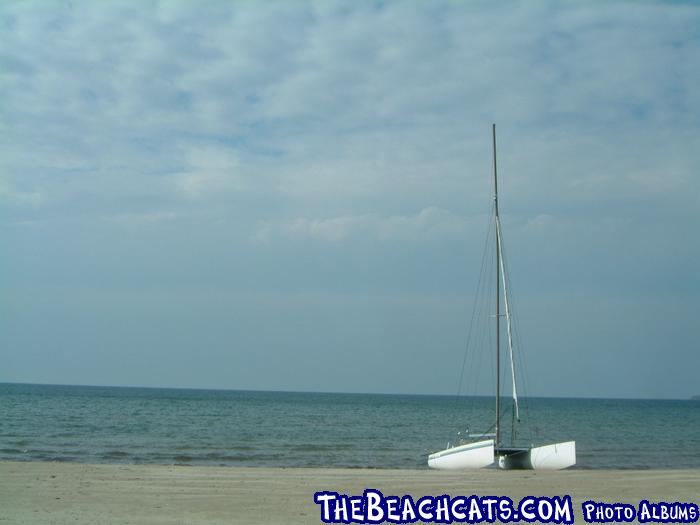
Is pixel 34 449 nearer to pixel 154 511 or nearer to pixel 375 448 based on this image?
pixel 375 448

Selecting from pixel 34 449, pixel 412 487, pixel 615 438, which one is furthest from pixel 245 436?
pixel 412 487

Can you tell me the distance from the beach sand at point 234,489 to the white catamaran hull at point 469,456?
2.03m

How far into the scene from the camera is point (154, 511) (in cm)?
1539

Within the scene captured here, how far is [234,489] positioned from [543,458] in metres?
12.8

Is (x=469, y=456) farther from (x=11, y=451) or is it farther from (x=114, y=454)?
(x=11, y=451)

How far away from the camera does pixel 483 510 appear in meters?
16.3

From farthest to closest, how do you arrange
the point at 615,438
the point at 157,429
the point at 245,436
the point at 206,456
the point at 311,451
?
the point at 615,438 → the point at 157,429 → the point at 245,436 → the point at 311,451 → the point at 206,456

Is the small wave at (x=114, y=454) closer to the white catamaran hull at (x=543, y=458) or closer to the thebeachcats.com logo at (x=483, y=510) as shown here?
the white catamaran hull at (x=543, y=458)

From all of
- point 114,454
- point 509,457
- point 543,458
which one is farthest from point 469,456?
point 114,454

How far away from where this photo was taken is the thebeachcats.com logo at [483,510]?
50.3 feet

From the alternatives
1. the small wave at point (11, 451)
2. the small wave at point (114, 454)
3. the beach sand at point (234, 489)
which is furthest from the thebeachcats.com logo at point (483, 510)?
the small wave at point (11, 451)

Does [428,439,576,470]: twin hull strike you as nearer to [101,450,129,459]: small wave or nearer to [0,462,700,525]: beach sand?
[0,462,700,525]: beach sand

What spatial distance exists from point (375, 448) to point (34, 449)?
16.7 metres

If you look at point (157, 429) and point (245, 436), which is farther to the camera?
point (157, 429)
